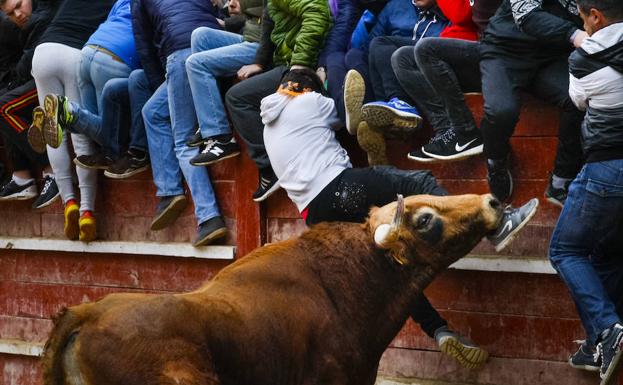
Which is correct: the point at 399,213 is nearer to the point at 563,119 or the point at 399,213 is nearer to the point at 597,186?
the point at 597,186

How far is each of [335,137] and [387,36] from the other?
2.29 feet

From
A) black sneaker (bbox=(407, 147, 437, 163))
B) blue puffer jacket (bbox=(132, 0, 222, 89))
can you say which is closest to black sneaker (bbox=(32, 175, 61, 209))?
blue puffer jacket (bbox=(132, 0, 222, 89))

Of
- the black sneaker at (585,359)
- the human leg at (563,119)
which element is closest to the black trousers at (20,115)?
the human leg at (563,119)

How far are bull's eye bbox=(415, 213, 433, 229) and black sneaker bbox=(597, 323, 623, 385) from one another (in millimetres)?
1008

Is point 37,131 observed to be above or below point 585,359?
below

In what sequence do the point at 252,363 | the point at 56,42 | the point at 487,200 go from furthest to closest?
the point at 56,42
the point at 487,200
the point at 252,363

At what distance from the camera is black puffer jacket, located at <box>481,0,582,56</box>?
6.27 metres

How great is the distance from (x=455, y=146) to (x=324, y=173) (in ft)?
2.53

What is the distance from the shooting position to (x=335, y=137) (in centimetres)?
760

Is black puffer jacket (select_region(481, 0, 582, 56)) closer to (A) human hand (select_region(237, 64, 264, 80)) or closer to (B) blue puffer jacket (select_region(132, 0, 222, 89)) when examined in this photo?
(A) human hand (select_region(237, 64, 264, 80))

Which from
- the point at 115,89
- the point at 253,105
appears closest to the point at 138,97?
the point at 115,89

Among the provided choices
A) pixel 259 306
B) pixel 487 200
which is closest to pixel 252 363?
pixel 259 306

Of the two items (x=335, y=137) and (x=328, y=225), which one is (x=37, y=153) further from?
(x=328, y=225)

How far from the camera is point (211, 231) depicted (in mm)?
8547
